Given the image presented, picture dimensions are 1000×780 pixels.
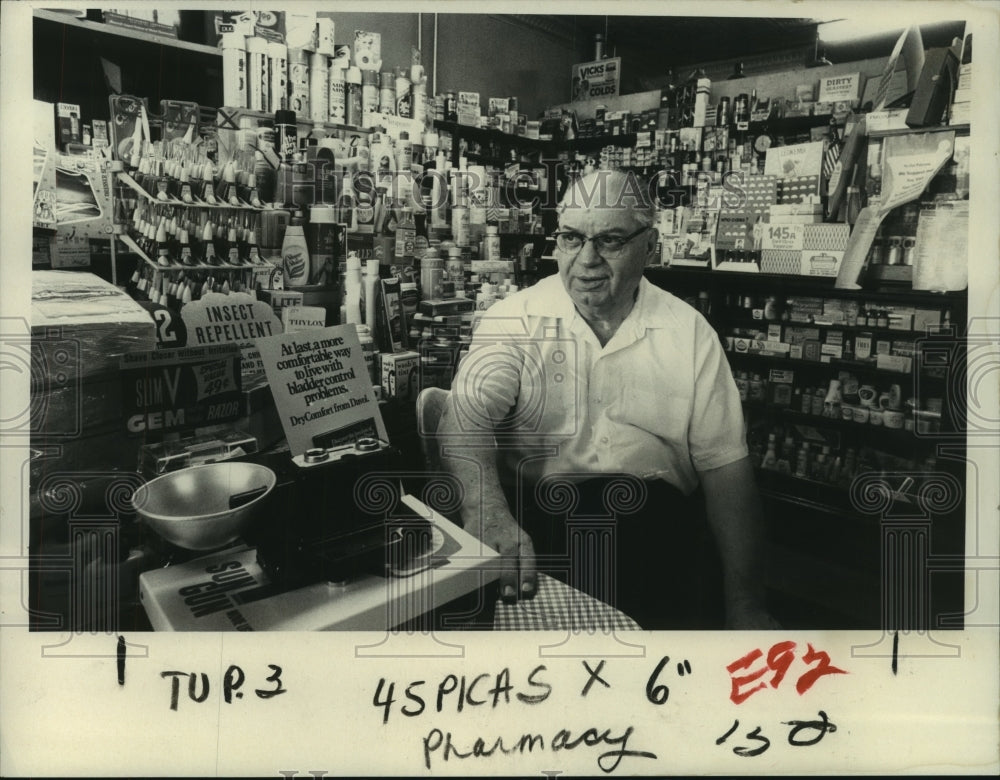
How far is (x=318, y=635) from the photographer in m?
1.63

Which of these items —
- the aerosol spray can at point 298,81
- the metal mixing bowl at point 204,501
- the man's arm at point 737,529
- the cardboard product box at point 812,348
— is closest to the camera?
the metal mixing bowl at point 204,501

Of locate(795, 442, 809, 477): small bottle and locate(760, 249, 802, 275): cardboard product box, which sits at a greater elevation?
locate(760, 249, 802, 275): cardboard product box

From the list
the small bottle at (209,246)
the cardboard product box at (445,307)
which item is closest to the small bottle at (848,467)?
the cardboard product box at (445,307)

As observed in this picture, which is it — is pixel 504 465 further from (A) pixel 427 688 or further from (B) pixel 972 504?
(B) pixel 972 504

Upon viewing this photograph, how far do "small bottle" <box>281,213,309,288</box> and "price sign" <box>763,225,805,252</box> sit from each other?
4.00 ft

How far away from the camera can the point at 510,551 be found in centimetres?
174

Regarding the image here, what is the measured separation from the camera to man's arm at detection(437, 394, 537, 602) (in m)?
1.74

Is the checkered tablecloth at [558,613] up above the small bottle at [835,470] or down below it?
below

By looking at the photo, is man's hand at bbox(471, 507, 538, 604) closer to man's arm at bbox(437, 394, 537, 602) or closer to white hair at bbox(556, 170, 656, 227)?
man's arm at bbox(437, 394, 537, 602)

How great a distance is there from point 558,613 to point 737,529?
513 mm

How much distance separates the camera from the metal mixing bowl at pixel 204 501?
4.27 ft

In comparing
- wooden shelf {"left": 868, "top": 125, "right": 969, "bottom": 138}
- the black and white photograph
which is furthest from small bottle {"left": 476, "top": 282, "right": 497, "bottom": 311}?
wooden shelf {"left": 868, "top": 125, "right": 969, "bottom": 138}

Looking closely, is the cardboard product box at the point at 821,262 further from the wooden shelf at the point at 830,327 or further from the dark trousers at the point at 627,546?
the dark trousers at the point at 627,546

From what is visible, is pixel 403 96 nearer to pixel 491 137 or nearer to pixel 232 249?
pixel 491 137
